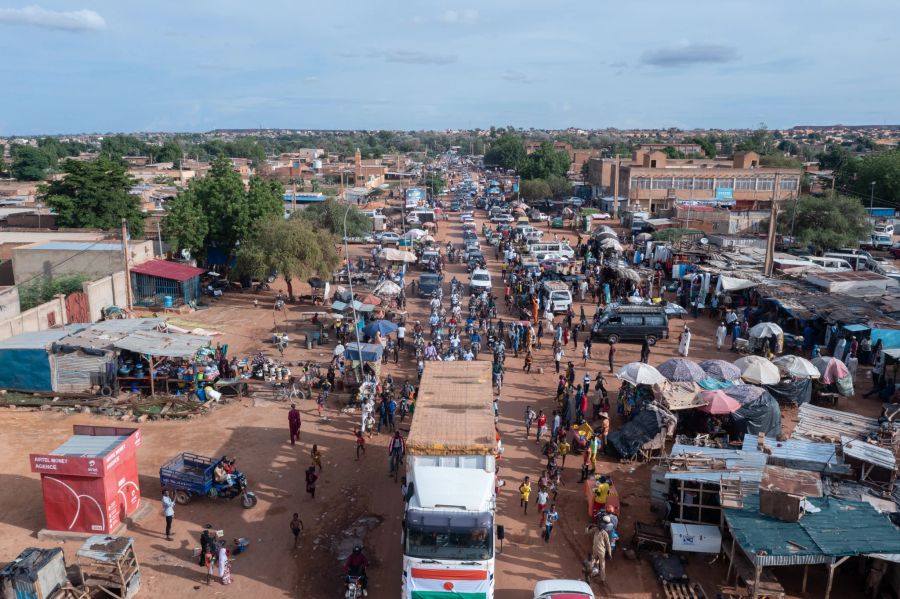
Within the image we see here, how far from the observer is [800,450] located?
1343 cm

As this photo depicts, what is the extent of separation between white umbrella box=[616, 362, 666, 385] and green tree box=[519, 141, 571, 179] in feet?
210

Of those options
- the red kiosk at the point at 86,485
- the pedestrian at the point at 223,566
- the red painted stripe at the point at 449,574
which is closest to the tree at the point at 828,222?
the red painted stripe at the point at 449,574

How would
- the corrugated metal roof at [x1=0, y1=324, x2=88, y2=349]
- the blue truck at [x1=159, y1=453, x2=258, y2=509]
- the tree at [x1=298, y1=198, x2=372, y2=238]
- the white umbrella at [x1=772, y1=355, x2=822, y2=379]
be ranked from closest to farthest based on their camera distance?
the blue truck at [x1=159, y1=453, x2=258, y2=509] < the white umbrella at [x1=772, y1=355, x2=822, y2=379] < the corrugated metal roof at [x1=0, y1=324, x2=88, y2=349] < the tree at [x1=298, y1=198, x2=372, y2=238]

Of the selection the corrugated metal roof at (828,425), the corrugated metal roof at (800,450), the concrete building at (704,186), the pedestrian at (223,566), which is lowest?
the pedestrian at (223,566)

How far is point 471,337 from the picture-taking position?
24.1 metres

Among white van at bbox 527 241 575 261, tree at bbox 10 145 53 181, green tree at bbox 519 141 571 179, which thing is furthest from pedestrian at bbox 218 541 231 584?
tree at bbox 10 145 53 181

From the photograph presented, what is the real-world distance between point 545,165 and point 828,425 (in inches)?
2722

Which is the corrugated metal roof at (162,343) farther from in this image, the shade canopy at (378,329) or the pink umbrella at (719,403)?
the pink umbrella at (719,403)

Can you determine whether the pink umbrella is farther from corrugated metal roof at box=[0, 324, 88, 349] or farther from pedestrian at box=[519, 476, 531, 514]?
corrugated metal roof at box=[0, 324, 88, 349]

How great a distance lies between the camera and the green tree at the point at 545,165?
81.0 meters

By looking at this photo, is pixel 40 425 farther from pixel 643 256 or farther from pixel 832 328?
pixel 643 256

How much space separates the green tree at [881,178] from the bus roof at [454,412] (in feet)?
184

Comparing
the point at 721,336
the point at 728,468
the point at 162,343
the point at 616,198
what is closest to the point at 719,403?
the point at 728,468

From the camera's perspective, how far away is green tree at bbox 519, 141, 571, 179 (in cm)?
8100
